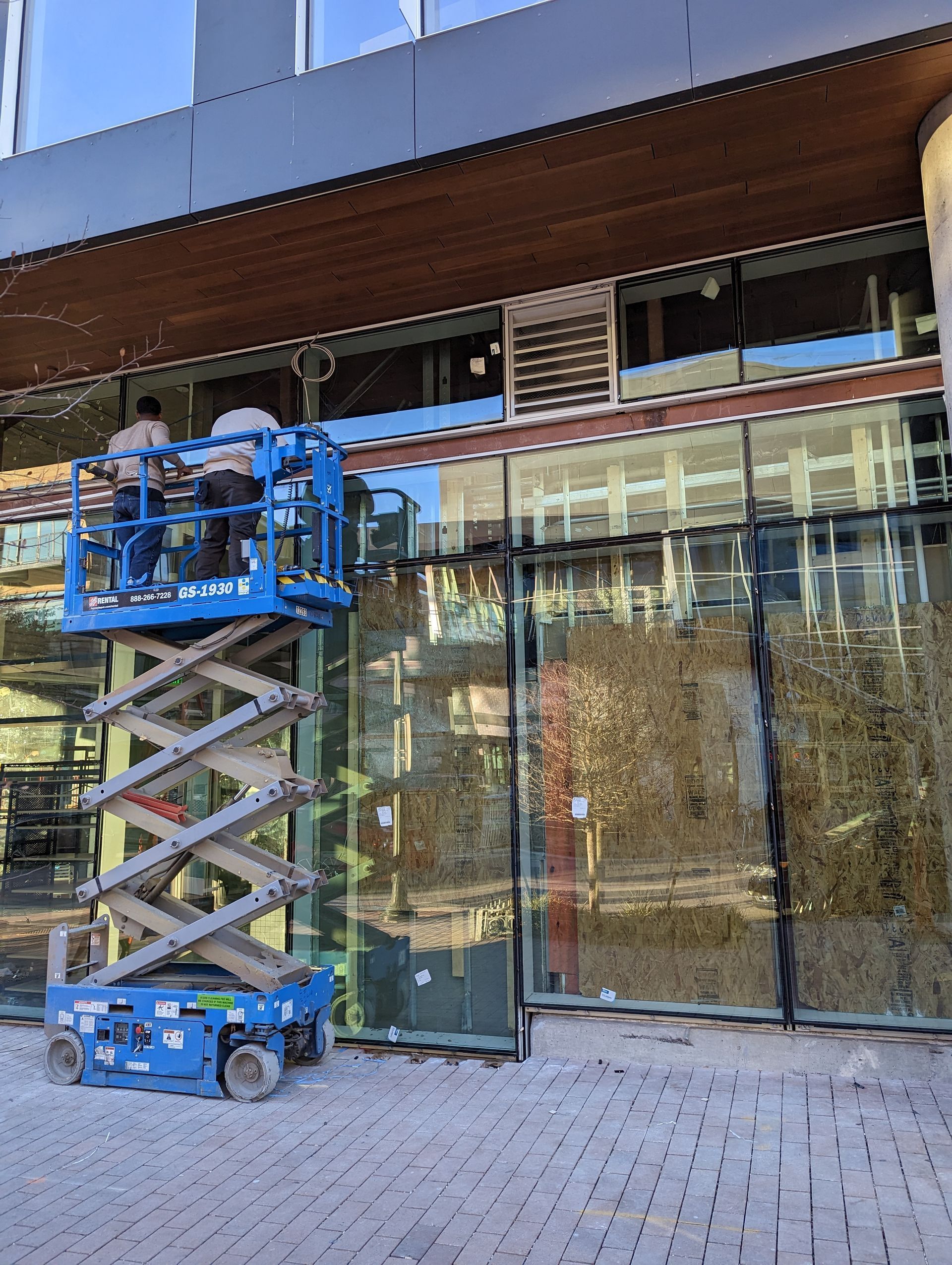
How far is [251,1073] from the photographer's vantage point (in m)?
5.94

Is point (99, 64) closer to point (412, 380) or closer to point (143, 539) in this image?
point (412, 380)

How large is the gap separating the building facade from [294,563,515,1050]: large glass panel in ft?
0.10

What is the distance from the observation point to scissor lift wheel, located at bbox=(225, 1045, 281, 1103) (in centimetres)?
587

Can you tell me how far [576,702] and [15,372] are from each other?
645 centimetres

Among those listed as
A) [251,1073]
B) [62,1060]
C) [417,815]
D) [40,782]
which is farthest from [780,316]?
[40,782]

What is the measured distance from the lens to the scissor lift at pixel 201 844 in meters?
6.01

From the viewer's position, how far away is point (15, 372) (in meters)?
9.11

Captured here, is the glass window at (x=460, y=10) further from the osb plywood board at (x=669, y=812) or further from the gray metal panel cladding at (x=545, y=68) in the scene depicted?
the osb plywood board at (x=669, y=812)

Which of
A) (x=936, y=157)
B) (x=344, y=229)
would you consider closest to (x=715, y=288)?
(x=936, y=157)

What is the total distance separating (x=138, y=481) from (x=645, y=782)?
4.50 m

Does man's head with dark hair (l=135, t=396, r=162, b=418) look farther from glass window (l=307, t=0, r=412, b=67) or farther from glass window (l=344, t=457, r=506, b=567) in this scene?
glass window (l=307, t=0, r=412, b=67)

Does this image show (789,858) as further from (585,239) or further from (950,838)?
(585,239)

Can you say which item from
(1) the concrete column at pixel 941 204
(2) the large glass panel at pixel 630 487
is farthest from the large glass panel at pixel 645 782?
(1) the concrete column at pixel 941 204

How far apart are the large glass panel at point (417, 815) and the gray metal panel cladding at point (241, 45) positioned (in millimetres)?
3777
